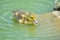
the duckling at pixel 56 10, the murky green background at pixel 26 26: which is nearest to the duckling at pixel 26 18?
the murky green background at pixel 26 26

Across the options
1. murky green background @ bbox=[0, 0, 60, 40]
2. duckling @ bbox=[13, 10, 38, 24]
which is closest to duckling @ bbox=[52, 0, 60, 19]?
murky green background @ bbox=[0, 0, 60, 40]

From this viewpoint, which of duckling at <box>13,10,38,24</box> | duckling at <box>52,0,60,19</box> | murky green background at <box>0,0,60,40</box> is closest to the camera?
murky green background at <box>0,0,60,40</box>

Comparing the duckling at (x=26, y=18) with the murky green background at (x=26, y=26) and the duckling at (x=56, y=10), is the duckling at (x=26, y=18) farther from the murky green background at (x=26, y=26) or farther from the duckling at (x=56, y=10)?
the duckling at (x=56, y=10)

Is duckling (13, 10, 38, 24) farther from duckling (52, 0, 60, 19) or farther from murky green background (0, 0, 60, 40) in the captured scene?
duckling (52, 0, 60, 19)

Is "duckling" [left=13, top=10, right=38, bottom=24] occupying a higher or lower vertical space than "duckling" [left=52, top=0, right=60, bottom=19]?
lower

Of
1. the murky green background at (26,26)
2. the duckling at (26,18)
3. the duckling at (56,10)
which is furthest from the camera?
the duckling at (56,10)

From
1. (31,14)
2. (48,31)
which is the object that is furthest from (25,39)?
(31,14)

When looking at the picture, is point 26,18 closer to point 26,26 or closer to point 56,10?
point 26,26

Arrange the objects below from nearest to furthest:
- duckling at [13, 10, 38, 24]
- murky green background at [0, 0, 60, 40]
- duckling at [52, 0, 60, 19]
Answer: murky green background at [0, 0, 60, 40] < duckling at [13, 10, 38, 24] < duckling at [52, 0, 60, 19]

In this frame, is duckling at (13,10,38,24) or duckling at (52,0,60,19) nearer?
duckling at (13,10,38,24)
